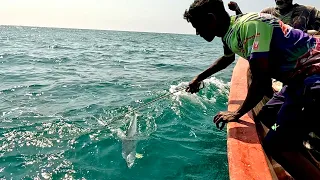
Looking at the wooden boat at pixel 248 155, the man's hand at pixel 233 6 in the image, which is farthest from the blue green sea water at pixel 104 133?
the man's hand at pixel 233 6

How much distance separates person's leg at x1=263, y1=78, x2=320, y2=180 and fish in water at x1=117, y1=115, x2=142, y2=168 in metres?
2.15

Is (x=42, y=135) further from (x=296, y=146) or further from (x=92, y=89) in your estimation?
(x=296, y=146)

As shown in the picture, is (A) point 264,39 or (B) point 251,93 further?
(B) point 251,93

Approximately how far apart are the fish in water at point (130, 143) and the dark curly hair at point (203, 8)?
92.5 inches

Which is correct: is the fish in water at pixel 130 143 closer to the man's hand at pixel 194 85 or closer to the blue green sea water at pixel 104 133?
the blue green sea water at pixel 104 133

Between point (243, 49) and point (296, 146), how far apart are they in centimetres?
83

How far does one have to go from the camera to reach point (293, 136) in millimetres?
2018

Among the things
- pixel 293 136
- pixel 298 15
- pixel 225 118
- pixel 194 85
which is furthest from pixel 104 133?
pixel 298 15

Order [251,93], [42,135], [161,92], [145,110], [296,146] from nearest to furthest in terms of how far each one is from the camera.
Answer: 1. [296,146]
2. [251,93]
3. [42,135]
4. [145,110]
5. [161,92]

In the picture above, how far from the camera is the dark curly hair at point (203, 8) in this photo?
2.05 m

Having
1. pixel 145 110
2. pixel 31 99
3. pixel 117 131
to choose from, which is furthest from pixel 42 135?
pixel 31 99

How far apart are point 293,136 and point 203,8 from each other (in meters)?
1.16

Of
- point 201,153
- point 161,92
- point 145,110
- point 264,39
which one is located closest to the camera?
point 264,39

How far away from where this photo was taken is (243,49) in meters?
2.11
